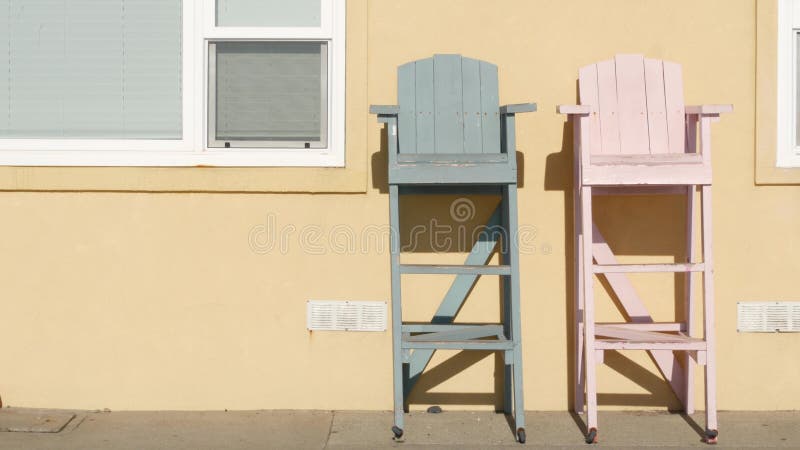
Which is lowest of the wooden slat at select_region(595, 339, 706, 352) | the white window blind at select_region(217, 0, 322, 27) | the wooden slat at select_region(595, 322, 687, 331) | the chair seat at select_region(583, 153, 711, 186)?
the wooden slat at select_region(595, 339, 706, 352)

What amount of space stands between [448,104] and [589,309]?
1.20m

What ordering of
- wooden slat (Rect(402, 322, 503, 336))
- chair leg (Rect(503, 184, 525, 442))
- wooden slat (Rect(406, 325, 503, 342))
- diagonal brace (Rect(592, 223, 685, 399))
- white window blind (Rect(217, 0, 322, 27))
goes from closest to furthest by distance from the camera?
chair leg (Rect(503, 184, 525, 442)) < wooden slat (Rect(406, 325, 503, 342)) < wooden slat (Rect(402, 322, 503, 336)) < diagonal brace (Rect(592, 223, 685, 399)) < white window blind (Rect(217, 0, 322, 27))

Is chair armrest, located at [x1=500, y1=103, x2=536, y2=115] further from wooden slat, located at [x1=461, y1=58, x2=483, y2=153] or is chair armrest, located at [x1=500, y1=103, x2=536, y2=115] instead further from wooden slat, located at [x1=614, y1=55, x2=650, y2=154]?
wooden slat, located at [x1=614, y1=55, x2=650, y2=154]

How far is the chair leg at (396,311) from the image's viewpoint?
4.62m

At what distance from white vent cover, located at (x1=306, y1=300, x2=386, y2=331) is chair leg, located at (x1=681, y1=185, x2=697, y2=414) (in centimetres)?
153

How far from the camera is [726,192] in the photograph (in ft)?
16.5

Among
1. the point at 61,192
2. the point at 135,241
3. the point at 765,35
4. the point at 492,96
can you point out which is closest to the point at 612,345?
the point at 492,96

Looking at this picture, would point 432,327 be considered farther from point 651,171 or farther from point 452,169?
point 651,171

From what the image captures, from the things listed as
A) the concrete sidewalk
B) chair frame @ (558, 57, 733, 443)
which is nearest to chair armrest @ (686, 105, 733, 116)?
chair frame @ (558, 57, 733, 443)

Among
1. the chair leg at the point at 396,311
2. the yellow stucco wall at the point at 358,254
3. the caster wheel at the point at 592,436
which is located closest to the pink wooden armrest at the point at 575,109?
the yellow stucco wall at the point at 358,254

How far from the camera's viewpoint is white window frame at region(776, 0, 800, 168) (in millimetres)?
5027

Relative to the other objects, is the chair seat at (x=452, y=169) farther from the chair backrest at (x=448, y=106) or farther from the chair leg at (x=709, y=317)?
the chair leg at (x=709, y=317)

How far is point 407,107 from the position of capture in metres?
4.81

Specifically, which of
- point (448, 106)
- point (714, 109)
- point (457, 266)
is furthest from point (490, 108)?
point (714, 109)
